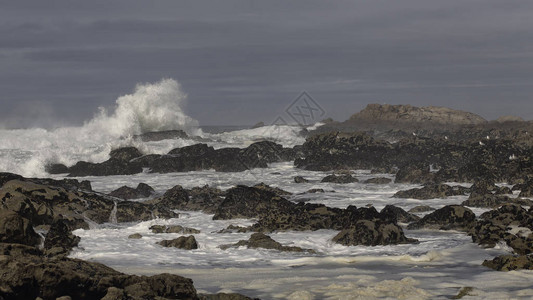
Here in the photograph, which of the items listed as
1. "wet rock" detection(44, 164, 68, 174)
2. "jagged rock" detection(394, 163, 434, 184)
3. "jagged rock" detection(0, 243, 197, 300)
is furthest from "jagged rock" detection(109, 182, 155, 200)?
"jagged rock" detection(0, 243, 197, 300)

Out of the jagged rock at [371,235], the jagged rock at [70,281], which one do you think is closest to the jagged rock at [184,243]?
the jagged rock at [371,235]

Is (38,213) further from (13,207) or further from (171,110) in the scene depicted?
(171,110)

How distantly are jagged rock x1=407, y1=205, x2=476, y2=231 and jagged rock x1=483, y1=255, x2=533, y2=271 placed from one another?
4.08m

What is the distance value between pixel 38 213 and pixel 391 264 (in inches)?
271

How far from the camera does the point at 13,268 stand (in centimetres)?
575

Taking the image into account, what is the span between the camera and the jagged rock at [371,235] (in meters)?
11.5

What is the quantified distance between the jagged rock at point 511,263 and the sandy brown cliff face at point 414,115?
6216 centimetres

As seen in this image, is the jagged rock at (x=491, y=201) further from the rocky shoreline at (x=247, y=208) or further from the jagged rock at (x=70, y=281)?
the jagged rock at (x=70, y=281)

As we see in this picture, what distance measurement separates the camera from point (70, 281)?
19.5 ft

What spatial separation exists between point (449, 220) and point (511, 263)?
4.80 meters

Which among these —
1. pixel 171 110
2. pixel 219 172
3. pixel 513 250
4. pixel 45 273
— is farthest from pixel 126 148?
pixel 45 273

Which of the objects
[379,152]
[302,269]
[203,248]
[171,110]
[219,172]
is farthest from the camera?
[171,110]

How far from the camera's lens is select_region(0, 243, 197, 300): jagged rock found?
572 centimetres

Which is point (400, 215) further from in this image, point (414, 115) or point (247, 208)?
point (414, 115)
